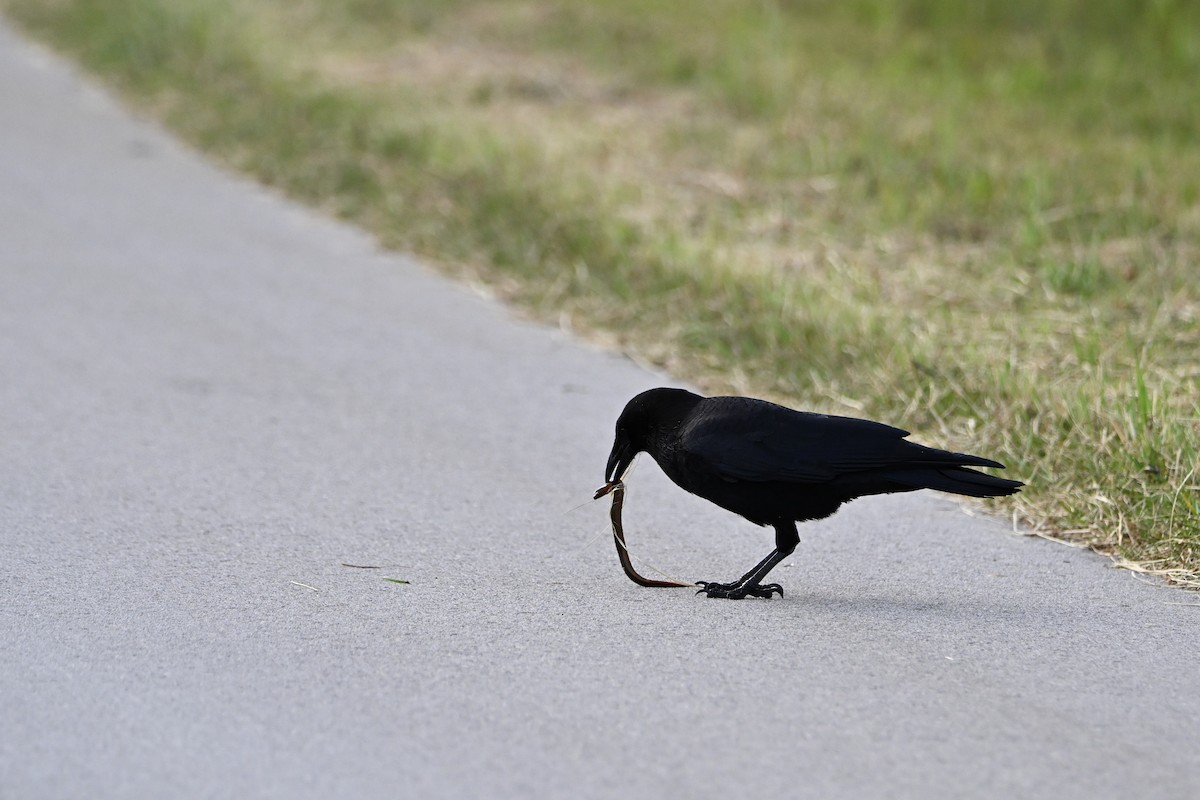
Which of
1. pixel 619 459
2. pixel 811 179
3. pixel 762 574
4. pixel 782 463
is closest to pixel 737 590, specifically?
pixel 762 574

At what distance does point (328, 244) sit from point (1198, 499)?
560 cm

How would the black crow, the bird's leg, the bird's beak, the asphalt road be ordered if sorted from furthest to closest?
the bird's beak → the bird's leg → the black crow → the asphalt road

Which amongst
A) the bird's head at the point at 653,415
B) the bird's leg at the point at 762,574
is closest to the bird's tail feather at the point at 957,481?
the bird's leg at the point at 762,574

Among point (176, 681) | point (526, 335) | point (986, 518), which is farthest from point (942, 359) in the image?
point (176, 681)

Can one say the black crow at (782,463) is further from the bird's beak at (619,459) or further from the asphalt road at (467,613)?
the asphalt road at (467,613)

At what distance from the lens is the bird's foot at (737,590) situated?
169 inches

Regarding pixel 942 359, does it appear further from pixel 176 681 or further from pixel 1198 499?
pixel 176 681

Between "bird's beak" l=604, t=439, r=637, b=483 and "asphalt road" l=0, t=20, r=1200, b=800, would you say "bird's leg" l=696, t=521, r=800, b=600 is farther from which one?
"bird's beak" l=604, t=439, r=637, b=483

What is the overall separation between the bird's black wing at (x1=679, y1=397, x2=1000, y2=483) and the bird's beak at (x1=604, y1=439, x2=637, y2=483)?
237 mm

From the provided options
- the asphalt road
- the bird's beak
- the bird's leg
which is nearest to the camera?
the asphalt road

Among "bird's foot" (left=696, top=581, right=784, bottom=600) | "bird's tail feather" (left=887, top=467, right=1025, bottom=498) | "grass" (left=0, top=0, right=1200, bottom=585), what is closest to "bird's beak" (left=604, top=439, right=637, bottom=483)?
"bird's foot" (left=696, top=581, right=784, bottom=600)

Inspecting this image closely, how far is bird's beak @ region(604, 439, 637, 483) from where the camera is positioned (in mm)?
4477

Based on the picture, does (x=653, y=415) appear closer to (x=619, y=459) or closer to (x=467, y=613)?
(x=619, y=459)

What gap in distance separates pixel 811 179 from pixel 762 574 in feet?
18.0
